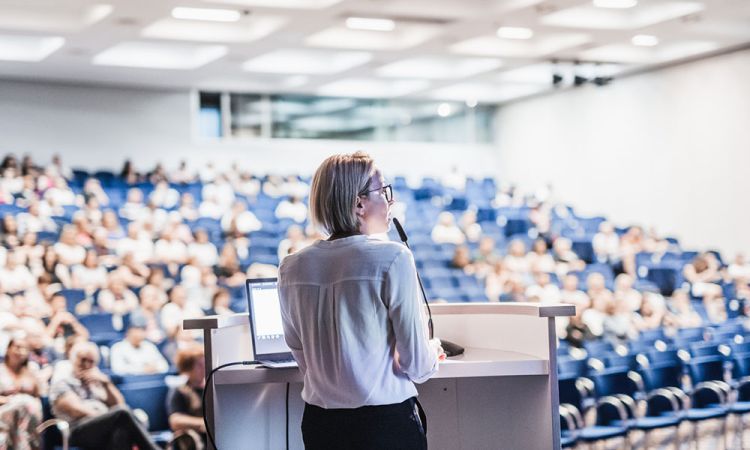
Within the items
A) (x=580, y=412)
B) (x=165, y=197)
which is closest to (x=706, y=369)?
(x=580, y=412)

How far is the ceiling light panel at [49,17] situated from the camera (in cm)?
998

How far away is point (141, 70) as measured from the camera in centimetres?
1268

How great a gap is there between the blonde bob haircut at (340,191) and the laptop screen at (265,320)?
2.05 ft

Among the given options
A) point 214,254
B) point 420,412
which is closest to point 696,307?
point 214,254

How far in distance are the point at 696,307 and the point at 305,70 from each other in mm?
5905

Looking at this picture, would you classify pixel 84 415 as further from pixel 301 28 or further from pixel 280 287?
pixel 301 28

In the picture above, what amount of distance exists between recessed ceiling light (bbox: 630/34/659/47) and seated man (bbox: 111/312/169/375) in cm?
711

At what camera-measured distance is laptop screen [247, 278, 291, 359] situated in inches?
113

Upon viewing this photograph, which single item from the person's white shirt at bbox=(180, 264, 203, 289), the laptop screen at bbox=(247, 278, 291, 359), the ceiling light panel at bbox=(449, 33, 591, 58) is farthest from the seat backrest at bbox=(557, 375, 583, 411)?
the ceiling light panel at bbox=(449, 33, 591, 58)

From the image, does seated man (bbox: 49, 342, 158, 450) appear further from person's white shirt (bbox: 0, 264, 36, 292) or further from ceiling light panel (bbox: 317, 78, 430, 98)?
ceiling light panel (bbox: 317, 78, 430, 98)

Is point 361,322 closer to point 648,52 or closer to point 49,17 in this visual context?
point 49,17

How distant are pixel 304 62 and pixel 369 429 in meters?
11.1

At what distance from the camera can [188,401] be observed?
4.89 metres

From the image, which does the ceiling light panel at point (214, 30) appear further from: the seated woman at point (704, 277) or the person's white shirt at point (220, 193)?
the seated woman at point (704, 277)
